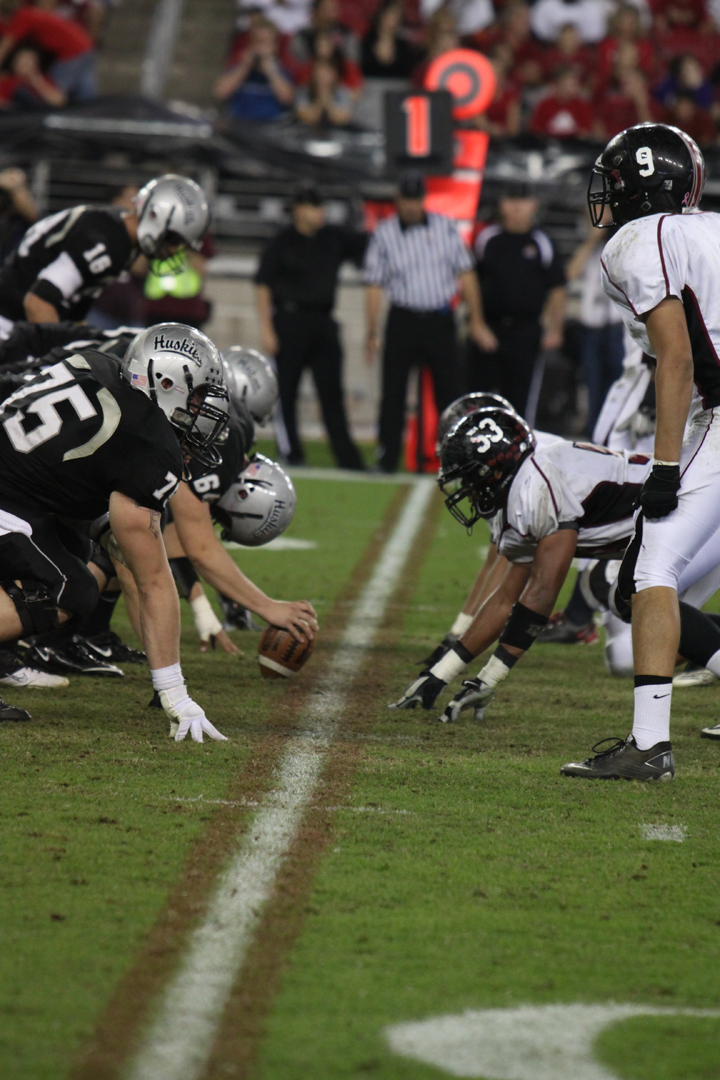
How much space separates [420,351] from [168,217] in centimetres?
487

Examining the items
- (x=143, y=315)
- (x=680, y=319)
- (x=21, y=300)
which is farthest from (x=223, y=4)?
(x=680, y=319)

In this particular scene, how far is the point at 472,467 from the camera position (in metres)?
4.49

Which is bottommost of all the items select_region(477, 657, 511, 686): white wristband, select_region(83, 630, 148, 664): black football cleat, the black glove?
select_region(83, 630, 148, 664): black football cleat

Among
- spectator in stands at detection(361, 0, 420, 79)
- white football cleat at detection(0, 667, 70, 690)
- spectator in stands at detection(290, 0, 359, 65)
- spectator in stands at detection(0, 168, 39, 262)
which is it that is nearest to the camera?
white football cleat at detection(0, 667, 70, 690)

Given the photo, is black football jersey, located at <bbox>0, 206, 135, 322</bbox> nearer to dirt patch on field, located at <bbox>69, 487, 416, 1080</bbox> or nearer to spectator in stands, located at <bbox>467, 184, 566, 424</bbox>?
dirt patch on field, located at <bbox>69, 487, 416, 1080</bbox>

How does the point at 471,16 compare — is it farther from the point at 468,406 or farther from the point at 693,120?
the point at 468,406

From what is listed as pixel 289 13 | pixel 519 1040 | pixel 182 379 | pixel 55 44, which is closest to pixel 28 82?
pixel 55 44

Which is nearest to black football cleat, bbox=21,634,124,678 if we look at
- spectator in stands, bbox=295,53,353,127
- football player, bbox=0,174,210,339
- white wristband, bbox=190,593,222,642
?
white wristband, bbox=190,593,222,642

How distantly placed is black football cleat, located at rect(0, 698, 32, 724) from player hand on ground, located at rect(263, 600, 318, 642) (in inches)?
33.8

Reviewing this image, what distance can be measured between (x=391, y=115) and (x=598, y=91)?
528 cm

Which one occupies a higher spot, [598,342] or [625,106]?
[625,106]

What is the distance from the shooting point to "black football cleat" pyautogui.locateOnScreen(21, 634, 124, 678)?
4969 millimetres

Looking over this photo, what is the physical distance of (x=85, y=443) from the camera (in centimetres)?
397

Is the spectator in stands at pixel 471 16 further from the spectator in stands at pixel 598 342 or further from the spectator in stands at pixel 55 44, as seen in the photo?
the spectator in stands at pixel 598 342
